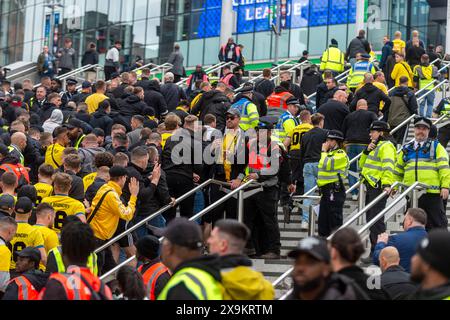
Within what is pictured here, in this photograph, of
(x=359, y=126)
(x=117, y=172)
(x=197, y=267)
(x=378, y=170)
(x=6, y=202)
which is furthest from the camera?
(x=359, y=126)

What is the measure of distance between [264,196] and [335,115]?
4.23 metres

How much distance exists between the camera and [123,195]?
476 inches

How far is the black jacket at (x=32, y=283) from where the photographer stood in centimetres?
894

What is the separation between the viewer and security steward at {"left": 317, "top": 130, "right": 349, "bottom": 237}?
41.7 ft

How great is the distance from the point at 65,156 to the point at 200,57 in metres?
31.8

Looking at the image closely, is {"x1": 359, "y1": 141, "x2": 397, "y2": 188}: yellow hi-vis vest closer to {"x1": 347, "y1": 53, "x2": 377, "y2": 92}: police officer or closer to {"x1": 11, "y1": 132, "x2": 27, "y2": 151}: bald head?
{"x1": 11, "y1": 132, "x2": 27, "y2": 151}: bald head

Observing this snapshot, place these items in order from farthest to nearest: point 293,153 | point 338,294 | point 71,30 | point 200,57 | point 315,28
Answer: point 71,30
point 200,57
point 315,28
point 293,153
point 338,294

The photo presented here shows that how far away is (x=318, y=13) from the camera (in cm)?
4103

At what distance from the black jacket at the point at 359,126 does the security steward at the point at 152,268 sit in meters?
6.61

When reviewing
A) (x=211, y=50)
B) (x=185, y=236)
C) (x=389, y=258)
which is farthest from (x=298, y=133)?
(x=211, y=50)

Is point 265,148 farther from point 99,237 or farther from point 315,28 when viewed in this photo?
point 315,28

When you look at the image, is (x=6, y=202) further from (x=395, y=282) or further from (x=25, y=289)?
(x=395, y=282)

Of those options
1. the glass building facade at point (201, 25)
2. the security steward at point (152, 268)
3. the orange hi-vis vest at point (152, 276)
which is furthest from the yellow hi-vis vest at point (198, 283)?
the glass building facade at point (201, 25)
